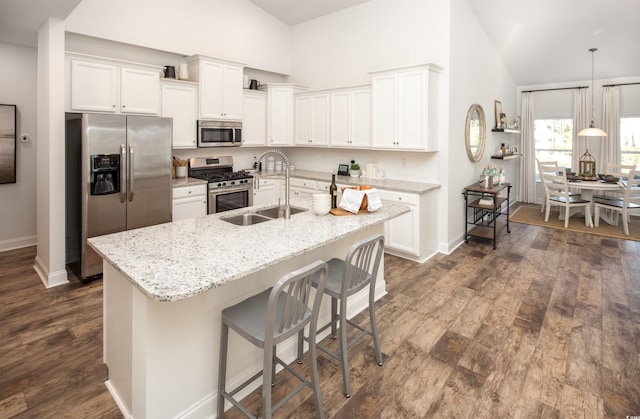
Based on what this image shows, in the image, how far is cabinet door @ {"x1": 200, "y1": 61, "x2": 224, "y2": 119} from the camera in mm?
4938

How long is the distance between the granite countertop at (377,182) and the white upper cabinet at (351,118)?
51cm

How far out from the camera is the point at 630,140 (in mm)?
7273

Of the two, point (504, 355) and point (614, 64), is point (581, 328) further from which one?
point (614, 64)

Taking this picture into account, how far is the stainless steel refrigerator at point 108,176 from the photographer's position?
11.9 feet

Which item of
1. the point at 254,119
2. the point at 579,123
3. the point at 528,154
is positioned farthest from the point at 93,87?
the point at 579,123

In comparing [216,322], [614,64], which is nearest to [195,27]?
[216,322]

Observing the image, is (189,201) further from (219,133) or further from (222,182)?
(219,133)

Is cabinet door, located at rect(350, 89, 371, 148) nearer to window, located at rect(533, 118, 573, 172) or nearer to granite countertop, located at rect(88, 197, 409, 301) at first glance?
granite countertop, located at rect(88, 197, 409, 301)

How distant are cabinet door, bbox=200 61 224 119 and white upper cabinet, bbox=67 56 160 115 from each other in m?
0.61

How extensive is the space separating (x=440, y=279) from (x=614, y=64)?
5.84 metres

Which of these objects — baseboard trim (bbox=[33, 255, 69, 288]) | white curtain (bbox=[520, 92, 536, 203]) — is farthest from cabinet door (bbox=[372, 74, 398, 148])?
white curtain (bbox=[520, 92, 536, 203])

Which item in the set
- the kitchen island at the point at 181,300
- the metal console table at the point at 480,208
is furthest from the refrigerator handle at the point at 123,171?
the metal console table at the point at 480,208

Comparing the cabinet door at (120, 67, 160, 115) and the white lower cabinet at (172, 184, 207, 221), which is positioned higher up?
the cabinet door at (120, 67, 160, 115)

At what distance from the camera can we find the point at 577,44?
19.5 ft
